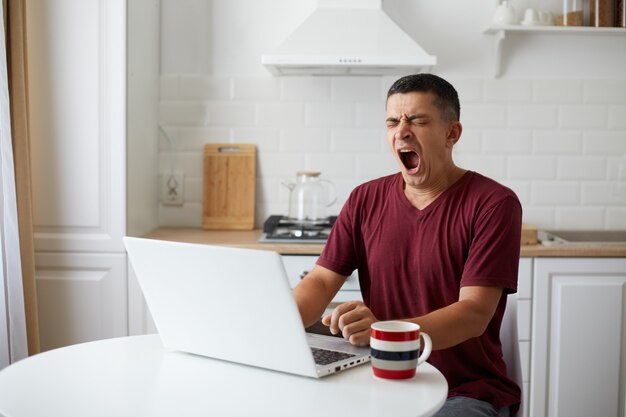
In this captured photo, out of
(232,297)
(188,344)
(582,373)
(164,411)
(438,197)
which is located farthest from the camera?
(582,373)

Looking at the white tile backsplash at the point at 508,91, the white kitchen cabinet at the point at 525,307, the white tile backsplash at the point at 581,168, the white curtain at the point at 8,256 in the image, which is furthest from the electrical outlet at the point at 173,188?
the white tile backsplash at the point at 581,168

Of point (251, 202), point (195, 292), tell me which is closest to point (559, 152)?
point (251, 202)

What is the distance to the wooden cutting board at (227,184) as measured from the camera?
3314 mm

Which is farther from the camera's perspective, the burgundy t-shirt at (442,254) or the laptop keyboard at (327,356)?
the burgundy t-shirt at (442,254)

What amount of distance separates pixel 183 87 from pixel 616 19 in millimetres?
1802

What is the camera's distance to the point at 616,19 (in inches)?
126

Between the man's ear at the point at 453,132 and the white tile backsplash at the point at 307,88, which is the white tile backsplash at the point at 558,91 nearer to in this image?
the white tile backsplash at the point at 307,88

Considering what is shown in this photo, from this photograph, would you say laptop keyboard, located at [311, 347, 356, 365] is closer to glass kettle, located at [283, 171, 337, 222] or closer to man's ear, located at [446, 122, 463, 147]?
man's ear, located at [446, 122, 463, 147]

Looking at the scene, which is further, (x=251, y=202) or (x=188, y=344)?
(x=251, y=202)

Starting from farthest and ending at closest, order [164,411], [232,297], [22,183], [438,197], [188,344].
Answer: [22,183] → [438,197] → [188,344] → [232,297] → [164,411]

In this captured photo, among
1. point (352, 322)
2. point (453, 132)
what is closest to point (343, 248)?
point (453, 132)

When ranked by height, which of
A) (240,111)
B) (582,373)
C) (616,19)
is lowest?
(582,373)

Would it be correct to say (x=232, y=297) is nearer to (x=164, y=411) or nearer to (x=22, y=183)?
(x=164, y=411)

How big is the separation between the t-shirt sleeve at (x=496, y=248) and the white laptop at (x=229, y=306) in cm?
35
